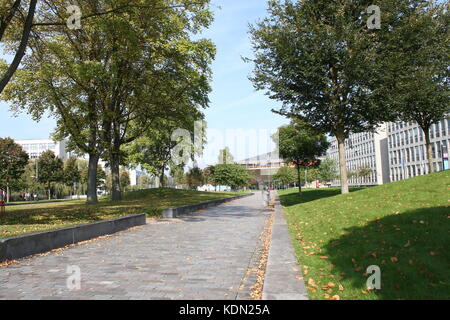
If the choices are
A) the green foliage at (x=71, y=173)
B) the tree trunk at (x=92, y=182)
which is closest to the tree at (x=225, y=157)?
the green foliage at (x=71, y=173)

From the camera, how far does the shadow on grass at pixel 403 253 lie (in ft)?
13.6

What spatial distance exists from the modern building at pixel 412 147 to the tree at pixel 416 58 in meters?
43.1

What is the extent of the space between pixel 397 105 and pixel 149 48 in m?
14.3

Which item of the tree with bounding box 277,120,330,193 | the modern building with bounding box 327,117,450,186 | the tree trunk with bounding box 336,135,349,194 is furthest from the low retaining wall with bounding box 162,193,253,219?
the modern building with bounding box 327,117,450,186

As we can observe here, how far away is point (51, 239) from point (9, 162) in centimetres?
5188

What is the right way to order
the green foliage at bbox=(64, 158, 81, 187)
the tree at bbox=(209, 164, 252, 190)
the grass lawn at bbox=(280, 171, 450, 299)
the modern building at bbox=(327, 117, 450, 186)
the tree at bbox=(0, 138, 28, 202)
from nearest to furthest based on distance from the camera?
1. the grass lawn at bbox=(280, 171, 450, 299)
2. the tree at bbox=(0, 138, 28, 202)
3. the modern building at bbox=(327, 117, 450, 186)
4. the green foliage at bbox=(64, 158, 81, 187)
5. the tree at bbox=(209, 164, 252, 190)

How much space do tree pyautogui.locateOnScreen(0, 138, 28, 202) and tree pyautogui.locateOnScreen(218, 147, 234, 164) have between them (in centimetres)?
4236

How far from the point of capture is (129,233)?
1123 cm

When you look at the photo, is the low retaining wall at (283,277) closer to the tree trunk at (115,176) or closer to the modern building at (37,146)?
the tree trunk at (115,176)

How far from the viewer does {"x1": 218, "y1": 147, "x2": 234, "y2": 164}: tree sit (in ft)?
265

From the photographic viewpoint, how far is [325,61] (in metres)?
16.8

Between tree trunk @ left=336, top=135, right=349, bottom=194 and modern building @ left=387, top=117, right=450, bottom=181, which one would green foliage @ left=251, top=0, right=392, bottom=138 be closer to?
tree trunk @ left=336, top=135, right=349, bottom=194
